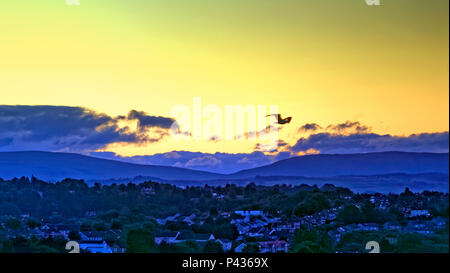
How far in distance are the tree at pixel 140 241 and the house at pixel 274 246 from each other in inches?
87.8

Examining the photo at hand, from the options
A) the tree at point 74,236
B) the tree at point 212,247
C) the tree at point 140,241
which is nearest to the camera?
the tree at point 212,247

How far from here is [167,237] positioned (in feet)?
55.1

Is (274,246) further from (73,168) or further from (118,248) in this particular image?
(73,168)

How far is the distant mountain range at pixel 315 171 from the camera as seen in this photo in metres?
17.7

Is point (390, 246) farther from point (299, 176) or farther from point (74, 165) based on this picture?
point (74, 165)

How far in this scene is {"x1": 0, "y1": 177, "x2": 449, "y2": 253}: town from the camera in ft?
49.6

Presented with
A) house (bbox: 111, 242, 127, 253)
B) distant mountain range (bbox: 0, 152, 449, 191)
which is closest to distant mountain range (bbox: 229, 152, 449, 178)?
distant mountain range (bbox: 0, 152, 449, 191)

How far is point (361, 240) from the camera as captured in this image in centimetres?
A: 1476

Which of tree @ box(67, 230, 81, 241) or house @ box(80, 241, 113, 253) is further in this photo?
tree @ box(67, 230, 81, 241)

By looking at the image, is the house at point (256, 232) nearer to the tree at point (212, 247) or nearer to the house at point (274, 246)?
the house at point (274, 246)

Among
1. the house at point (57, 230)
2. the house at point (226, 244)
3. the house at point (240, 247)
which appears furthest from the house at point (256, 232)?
the house at point (57, 230)

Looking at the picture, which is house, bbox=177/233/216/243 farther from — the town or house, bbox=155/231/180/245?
house, bbox=155/231/180/245

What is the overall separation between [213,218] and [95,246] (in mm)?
5847
